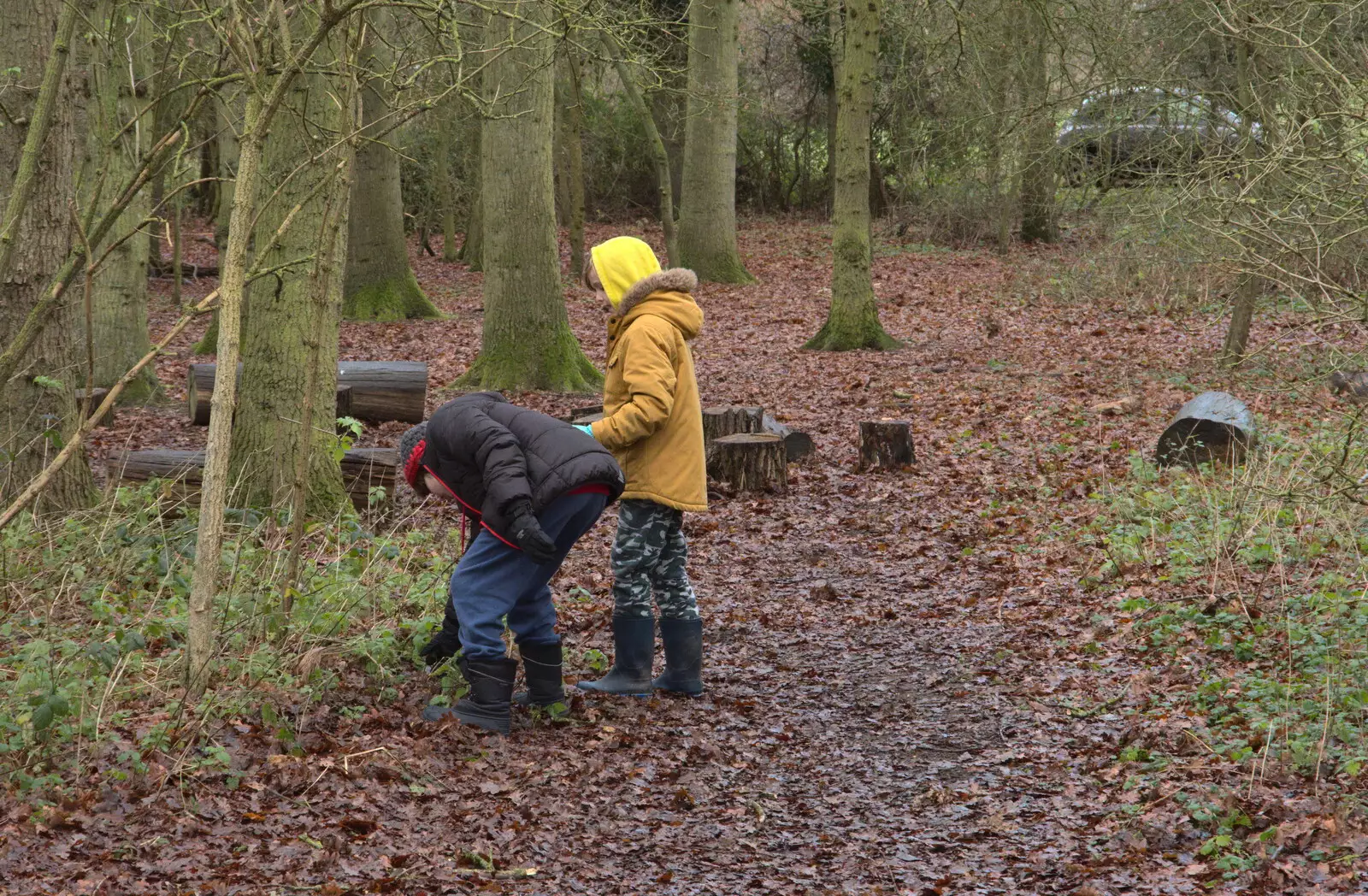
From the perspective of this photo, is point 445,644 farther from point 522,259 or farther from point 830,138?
point 830,138

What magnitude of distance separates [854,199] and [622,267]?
31.7 ft

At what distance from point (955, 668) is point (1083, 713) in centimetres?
83

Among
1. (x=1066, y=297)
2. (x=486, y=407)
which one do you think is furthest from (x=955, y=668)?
(x=1066, y=297)

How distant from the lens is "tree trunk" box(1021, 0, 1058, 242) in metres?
14.0

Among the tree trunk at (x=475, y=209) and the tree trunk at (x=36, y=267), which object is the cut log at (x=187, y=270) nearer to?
the tree trunk at (x=475, y=209)

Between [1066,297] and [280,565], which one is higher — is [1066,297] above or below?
above

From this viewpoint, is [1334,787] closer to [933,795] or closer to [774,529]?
[933,795]

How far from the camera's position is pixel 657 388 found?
5.10 metres

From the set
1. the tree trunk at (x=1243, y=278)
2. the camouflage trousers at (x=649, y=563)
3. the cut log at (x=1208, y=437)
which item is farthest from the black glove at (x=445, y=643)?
the tree trunk at (x=1243, y=278)

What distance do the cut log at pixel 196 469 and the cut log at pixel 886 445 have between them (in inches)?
149

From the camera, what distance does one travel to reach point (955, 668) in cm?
586

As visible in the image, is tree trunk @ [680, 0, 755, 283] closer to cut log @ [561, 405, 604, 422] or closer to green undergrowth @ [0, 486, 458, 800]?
cut log @ [561, 405, 604, 422]

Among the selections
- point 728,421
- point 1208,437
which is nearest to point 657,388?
point 728,421

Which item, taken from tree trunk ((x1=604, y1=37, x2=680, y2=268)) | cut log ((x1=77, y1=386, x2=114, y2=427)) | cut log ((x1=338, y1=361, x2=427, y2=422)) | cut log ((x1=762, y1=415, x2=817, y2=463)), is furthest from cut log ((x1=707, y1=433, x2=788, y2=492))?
tree trunk ((x1=604, y1=37, x2=680, y2=268))
